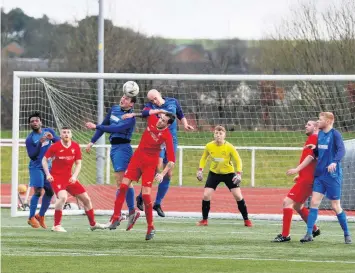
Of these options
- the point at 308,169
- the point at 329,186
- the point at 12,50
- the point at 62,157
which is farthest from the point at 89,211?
the point at 12,50

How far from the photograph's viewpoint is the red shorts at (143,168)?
54.7 ft

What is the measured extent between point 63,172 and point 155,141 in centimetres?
212

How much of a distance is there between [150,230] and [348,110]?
7620 mm

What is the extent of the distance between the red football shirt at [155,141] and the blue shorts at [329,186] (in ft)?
6.82

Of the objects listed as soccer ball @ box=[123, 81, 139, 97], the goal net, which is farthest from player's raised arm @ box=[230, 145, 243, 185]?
soccer ball @ box=[123, 81, 139, 97]

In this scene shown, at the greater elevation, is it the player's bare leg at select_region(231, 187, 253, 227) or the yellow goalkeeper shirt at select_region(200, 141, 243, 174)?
the yellow goalkeeper shirt at select_region(200, 141, 243, 174)

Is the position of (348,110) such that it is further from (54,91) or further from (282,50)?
(282,50)

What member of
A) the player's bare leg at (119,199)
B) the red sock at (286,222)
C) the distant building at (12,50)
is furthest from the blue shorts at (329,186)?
the distant building at (12,50)

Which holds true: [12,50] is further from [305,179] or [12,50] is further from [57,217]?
[305,179]

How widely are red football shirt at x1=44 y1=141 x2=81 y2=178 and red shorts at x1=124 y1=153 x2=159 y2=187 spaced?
1489 millimetres

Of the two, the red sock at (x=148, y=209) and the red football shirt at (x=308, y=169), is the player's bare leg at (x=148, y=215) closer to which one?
the red sock at (x=148, y=209)

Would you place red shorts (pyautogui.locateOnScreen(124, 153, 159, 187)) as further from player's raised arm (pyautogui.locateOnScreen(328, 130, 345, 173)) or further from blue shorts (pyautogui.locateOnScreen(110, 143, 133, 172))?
player's raised arm (pyautogui.locateOnScreen(328, 130, 345, 173))

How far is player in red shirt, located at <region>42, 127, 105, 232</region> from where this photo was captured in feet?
58.9

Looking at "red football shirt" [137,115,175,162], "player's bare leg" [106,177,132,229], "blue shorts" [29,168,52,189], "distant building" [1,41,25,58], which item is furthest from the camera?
"distant building" [1,41,25,58]
